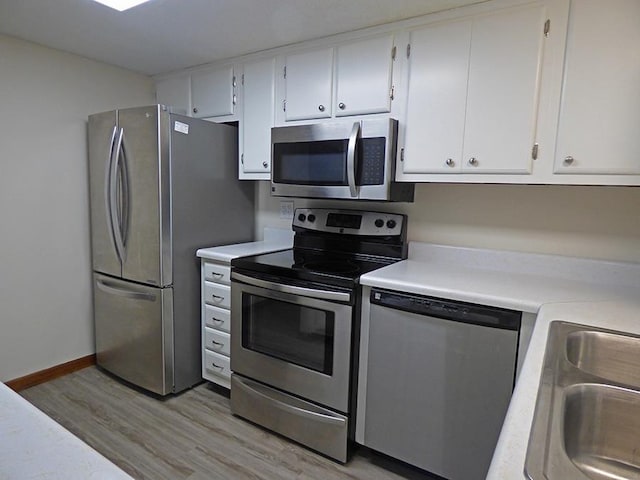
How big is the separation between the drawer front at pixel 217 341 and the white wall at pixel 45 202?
1003 millimetres

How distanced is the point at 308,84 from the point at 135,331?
1.86m

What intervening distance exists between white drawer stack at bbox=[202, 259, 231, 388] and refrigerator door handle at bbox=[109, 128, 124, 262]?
556 mm

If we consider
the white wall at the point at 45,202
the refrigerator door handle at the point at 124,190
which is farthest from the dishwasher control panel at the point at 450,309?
the white wall at the point at 45,202

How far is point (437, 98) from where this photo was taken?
5.95 ft

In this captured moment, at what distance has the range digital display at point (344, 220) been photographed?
229 centimetres

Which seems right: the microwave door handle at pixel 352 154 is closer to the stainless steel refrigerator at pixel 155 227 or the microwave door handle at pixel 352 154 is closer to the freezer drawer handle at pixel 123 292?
the stainless steel refrigerator at pixel 155 227

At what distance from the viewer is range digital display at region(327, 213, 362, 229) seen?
2.29 metres

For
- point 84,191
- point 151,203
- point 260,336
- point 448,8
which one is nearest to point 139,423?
point 260,336

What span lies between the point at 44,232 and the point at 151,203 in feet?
2.81

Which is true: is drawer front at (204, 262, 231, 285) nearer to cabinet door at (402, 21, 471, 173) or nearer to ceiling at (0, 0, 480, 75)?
cabinet door at (402, 21, 471, 173)

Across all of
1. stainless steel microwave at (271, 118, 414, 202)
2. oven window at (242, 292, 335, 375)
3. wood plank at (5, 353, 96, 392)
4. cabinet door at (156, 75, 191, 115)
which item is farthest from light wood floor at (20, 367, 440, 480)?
cabinet door at (156, 75, 191, 115)

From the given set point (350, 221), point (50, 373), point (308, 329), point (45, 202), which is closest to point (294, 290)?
point (308, 329)

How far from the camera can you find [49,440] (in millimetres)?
545

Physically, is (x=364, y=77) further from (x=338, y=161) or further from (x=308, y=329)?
(x=308, y=329)
